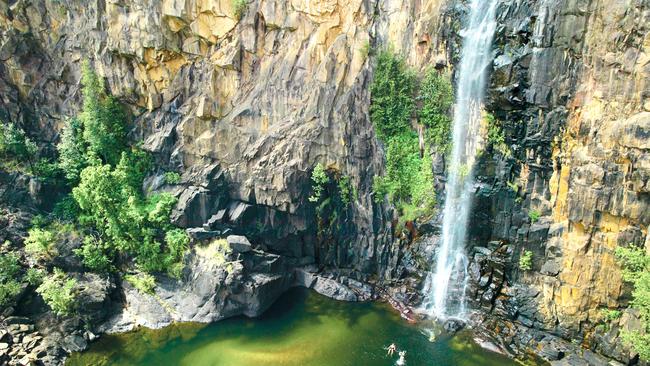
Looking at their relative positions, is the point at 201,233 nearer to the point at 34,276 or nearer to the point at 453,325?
the point at 34,276

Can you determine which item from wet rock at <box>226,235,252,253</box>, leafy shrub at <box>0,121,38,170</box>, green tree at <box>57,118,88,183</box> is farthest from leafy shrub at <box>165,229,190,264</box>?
leafy shrub at <box>0,121,38,170</box>

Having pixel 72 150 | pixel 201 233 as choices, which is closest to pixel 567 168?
pixel 201 233

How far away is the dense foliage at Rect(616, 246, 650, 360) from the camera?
707 inches

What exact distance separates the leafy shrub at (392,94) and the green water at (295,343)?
10.4 meters

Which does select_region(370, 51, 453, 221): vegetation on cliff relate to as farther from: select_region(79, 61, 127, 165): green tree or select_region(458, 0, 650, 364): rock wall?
select_region(79, 61, 127, 165): green tree

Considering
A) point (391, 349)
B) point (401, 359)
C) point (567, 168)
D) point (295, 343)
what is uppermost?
point (567, 168)

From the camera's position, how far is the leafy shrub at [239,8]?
85.8 ft

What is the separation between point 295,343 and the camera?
22.9 meters

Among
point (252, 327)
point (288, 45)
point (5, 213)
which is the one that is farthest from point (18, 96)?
point (252, 327)

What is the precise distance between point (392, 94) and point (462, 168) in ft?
18.5

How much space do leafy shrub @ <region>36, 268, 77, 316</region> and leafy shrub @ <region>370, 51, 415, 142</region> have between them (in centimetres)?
1868

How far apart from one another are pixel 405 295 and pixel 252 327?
28.1 feet

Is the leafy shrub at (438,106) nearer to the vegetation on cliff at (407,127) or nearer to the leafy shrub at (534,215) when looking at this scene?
the vegetation on cliff at (407,127)

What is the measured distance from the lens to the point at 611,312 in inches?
784
